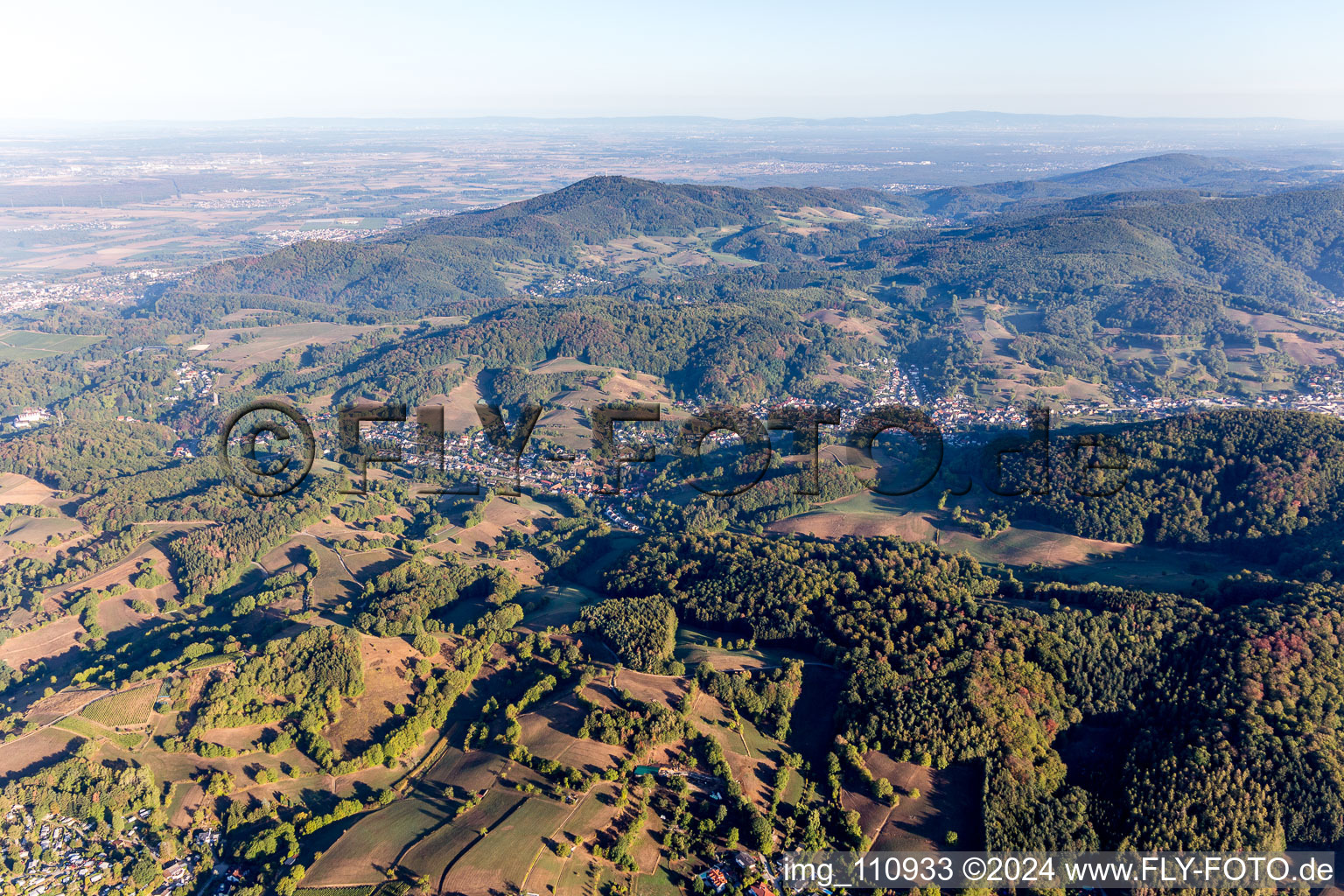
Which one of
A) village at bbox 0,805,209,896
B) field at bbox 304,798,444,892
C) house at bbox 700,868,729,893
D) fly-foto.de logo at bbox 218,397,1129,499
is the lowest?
village at bbox 0,805,209,896

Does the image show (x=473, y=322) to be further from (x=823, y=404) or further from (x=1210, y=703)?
(x=1210, y=703)

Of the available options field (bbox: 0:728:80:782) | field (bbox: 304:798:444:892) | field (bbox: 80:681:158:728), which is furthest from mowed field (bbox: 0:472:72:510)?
field (bbox: 304:798:444:892)

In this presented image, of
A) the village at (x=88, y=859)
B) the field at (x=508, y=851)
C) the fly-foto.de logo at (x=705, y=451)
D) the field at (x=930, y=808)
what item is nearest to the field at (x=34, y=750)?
the village at (x=88, y=859)

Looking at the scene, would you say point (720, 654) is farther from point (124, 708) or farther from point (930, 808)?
point (124, 708)

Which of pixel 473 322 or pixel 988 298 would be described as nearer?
pixel 473 322

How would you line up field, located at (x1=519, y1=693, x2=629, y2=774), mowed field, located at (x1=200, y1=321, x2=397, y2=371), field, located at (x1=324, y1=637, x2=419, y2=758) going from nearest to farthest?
field, located at (x1=519, y1=693, x2=629, y2=774) < field, located at (x1=324, y1=637, x2=419, y2=758) < mowed field, located at (x1=200, y1=321, x2=397, y2=371)

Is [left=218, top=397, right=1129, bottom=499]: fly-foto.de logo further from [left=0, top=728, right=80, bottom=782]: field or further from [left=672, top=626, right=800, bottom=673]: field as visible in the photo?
[left=672, top=626, right=800, bottom=673]: field

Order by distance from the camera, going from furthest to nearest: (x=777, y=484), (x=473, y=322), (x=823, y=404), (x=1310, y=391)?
(x=473, y=322) < (x=823, y=404) < (x=1310, y=391) < (x=777, y=484)

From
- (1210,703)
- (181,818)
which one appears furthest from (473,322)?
(1210,703)

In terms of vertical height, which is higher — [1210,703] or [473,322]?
[473,322]
